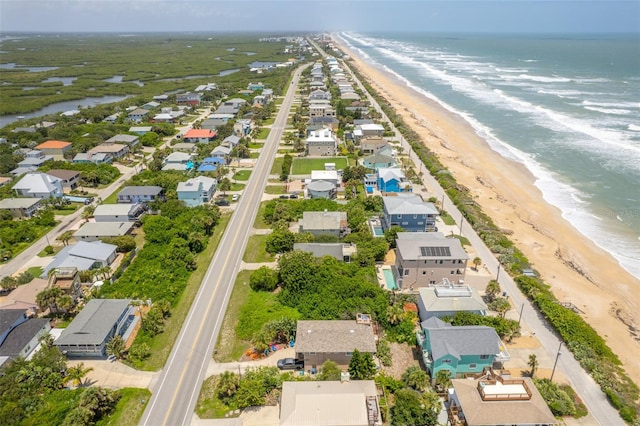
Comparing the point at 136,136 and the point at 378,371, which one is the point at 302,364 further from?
the point at 136,136

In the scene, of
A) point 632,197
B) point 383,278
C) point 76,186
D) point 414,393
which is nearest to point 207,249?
point 383,278

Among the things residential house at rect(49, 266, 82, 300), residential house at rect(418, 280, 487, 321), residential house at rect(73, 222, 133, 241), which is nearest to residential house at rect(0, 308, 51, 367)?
residential house at rect(49, 266, 82, 300)

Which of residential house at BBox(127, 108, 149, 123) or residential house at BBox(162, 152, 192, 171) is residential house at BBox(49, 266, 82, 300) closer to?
residential house at BBox(162, 152, 192, 171)

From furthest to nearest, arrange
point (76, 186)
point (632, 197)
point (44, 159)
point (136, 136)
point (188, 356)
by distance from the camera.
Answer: point (136, 136)
point (44, 159)
point (76, 186)
point (632, 197)
point (188, 356)

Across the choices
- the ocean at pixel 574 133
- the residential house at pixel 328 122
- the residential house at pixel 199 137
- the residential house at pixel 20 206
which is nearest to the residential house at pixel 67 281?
the residential house at pixel 20 206

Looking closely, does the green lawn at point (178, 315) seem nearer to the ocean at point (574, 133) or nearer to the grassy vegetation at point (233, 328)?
the grassy vegetation at point (233, 328)

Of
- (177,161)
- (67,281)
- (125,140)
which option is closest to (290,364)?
(67,281)

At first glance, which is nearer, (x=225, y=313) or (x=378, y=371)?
(x=378, y=371)
